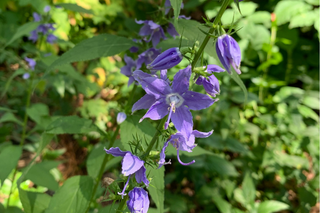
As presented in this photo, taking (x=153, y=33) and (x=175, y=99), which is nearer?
(x=175, y=99)

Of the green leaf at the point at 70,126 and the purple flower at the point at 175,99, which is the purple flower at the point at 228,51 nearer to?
the purple flower at the point at 175,99

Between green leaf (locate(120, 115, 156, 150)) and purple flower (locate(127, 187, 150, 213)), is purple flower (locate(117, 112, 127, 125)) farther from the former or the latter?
purple flower (locate(127, 187, 150, 213))

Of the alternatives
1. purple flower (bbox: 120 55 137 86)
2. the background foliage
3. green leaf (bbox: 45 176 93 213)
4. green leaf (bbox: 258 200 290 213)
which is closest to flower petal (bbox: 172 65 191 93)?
the background foliage

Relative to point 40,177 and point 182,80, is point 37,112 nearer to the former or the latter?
point 40,177

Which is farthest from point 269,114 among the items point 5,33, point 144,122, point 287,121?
point 5,33

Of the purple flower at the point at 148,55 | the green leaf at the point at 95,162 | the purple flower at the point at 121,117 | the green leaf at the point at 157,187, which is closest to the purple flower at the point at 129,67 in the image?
the purple flower at the point at 148,55

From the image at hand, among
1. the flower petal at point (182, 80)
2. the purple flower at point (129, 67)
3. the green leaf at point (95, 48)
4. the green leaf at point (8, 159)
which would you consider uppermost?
the flower petal at point (182, 80)

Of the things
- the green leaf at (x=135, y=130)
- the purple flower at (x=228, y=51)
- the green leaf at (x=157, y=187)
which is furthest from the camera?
the green leaf at (x=135, y=130)


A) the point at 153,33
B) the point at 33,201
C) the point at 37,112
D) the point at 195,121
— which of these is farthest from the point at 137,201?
the point at 195,121
